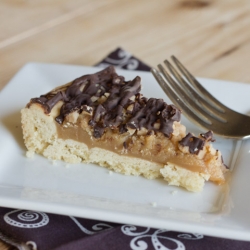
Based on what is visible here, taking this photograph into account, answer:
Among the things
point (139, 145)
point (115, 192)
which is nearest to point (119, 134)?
point (139, 145)

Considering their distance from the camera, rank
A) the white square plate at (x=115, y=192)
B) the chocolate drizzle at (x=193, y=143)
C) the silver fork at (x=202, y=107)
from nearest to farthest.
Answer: the white square plate at (x=115, y=192), the chocolate drizzle at (x=193, y=143), the silver fork at (x=202, y=107)

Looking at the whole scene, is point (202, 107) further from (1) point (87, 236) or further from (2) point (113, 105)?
(1) point (87, 236)

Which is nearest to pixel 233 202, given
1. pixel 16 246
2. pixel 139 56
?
pixel 16 246

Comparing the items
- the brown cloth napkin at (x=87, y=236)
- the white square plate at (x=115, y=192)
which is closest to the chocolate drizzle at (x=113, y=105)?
the white square plate at (x=115, y=192)

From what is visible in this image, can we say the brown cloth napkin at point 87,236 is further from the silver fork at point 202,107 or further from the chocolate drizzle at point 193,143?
the silver fork at point 202,107

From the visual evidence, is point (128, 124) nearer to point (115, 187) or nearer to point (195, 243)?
point (115, 187)

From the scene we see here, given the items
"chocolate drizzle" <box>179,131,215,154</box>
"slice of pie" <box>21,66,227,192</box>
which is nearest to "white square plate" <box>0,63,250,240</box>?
"slice of pie" <box>21,66,227,192</box>
